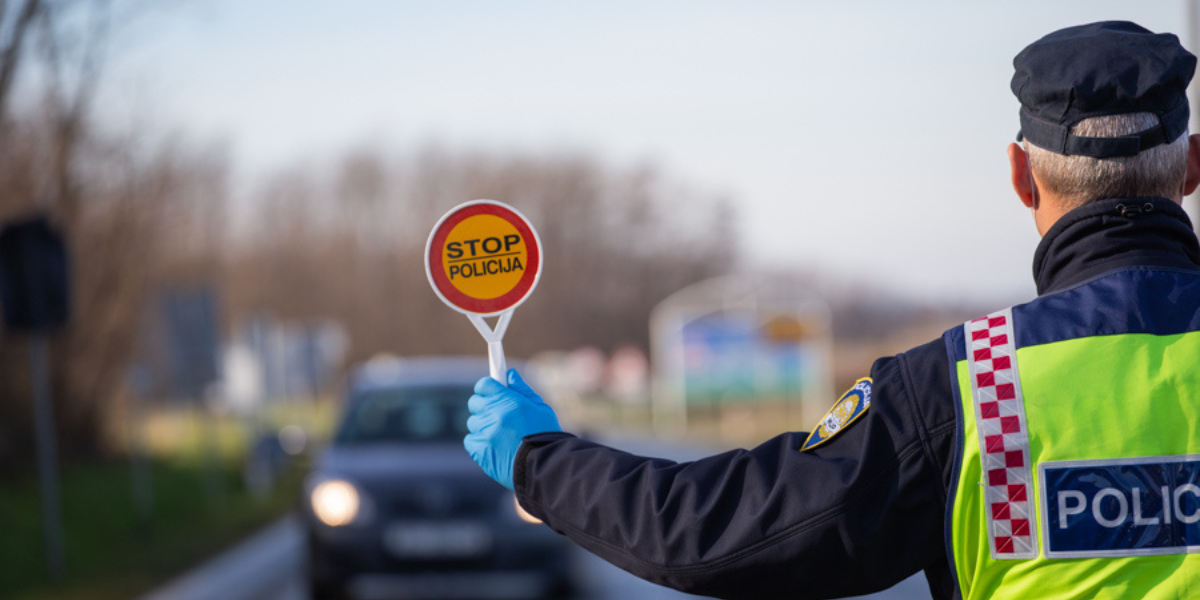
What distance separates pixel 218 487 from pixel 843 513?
19740mm

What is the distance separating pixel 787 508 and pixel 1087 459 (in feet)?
1.26

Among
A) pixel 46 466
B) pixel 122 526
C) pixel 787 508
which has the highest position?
pixel 787 508

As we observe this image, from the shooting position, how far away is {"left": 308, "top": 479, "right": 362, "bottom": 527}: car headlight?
8.09 metres

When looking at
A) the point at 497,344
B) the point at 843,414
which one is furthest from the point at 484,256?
the point at 843,414

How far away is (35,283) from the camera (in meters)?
11.0

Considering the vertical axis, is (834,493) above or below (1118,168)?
below

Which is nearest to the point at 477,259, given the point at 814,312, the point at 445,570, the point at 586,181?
the point at 445,570

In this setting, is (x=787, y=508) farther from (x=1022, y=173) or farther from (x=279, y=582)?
(x=279, y=582)

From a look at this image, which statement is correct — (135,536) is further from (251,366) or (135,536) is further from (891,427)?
(891,427)

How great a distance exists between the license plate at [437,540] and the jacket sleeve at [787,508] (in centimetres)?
632

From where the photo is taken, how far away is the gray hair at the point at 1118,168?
5.96 ft

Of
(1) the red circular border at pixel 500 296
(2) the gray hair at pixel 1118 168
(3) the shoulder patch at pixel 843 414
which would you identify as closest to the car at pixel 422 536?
(1) the red circular border at pixel 500 296

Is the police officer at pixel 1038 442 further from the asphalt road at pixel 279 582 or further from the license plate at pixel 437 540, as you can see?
the asphalt road at pixel 279 582

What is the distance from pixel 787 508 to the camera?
1803mm
